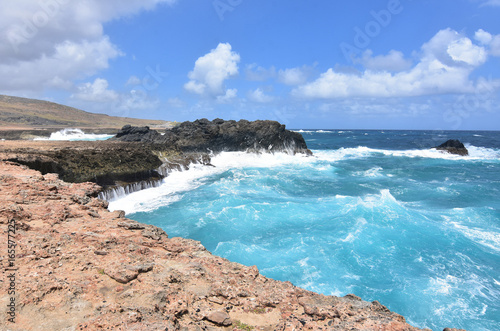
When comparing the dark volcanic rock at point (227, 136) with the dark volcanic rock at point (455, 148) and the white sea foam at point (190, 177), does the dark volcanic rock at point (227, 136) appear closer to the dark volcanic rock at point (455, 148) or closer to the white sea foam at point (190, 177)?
the white sea foam at point (190, 177)

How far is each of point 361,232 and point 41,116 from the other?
103m

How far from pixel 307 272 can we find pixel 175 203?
10.7 metres

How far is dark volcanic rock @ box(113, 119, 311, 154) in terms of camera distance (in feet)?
127

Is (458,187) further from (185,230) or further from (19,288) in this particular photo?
(19,288)

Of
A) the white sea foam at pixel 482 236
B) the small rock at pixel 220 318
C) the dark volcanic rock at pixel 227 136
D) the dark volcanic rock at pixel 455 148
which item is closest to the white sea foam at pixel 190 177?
the dark volcanic rock at pixel 227 136

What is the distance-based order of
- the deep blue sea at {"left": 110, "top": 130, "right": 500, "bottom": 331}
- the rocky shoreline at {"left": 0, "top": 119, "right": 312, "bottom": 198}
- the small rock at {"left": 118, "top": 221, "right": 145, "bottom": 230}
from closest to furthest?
the small rock at {"left": 118, "top": 221, "right": 145, "bottom": 230}
the deep blue sea at {"left": 110, "top": 130, "right": 500, "bottom": 331}
the rocky shoreline at {"left": 0, "top": 119, "right": 312, "bottom": 198}

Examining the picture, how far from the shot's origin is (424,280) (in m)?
9.70

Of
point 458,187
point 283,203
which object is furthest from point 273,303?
point 458,187

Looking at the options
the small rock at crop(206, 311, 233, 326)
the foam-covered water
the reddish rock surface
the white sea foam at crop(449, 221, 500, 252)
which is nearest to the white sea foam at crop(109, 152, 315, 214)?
the reddish rock surface

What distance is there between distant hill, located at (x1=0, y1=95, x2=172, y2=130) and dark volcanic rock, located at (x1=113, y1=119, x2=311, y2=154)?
141 feet

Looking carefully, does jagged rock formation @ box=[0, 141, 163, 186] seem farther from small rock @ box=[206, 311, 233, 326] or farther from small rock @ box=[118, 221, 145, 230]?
small rock @ box=[206, 311, 233, 326]

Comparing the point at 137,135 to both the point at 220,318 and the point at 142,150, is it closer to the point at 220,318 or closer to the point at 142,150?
the point at 142,150

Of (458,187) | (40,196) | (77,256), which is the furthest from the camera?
(458,187)

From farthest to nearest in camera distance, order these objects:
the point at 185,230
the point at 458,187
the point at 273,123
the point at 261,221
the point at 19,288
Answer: the point at 273,123 < the point at 458,187 < the point at 261,221 < the point at 185,230 < the point at 19,288
